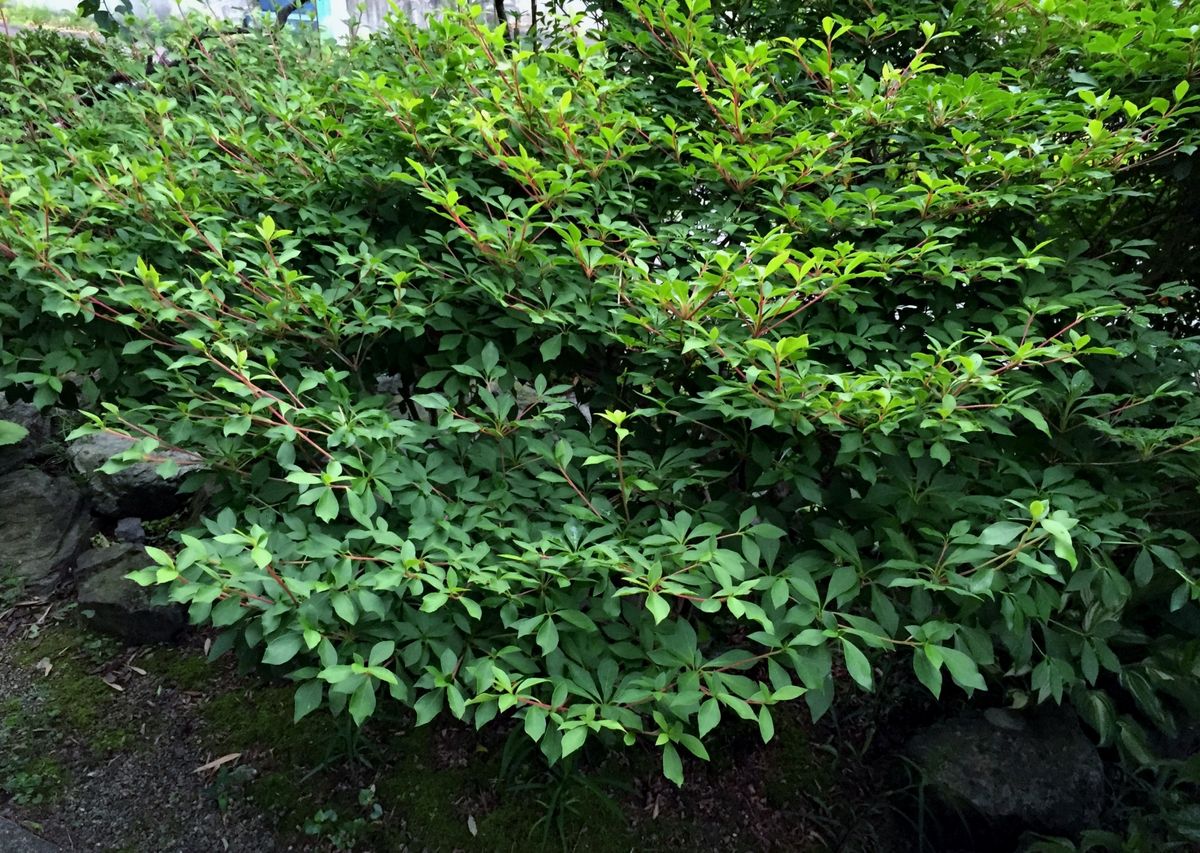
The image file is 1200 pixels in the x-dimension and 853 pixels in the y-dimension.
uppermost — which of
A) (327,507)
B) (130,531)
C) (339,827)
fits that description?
(327,507)

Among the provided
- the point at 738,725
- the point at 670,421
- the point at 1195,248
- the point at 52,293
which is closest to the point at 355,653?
the point at 670,421

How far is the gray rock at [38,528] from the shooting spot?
313cm

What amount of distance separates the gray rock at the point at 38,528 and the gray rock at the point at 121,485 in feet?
0.31

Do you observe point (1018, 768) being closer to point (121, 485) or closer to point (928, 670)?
point (928, 670)

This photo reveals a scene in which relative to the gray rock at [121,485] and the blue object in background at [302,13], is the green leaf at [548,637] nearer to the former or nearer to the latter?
the gray rock at [121,485]

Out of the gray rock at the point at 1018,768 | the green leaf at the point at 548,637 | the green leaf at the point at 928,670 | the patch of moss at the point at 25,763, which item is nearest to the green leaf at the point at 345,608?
the green leaf at the point at 548,637

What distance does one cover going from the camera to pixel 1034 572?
1.68 meters

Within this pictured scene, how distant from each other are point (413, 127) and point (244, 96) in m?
1.21

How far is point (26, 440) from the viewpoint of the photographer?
355 centimetres

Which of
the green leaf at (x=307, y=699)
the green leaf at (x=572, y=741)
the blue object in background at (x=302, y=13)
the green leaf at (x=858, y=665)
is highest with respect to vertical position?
the blue object in background at (x=302, y=13)

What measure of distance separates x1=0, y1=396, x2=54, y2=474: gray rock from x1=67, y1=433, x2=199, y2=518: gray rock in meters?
0.17

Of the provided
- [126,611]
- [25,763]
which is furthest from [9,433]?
[25,763]

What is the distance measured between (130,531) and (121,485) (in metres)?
0.22

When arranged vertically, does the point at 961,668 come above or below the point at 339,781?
above
